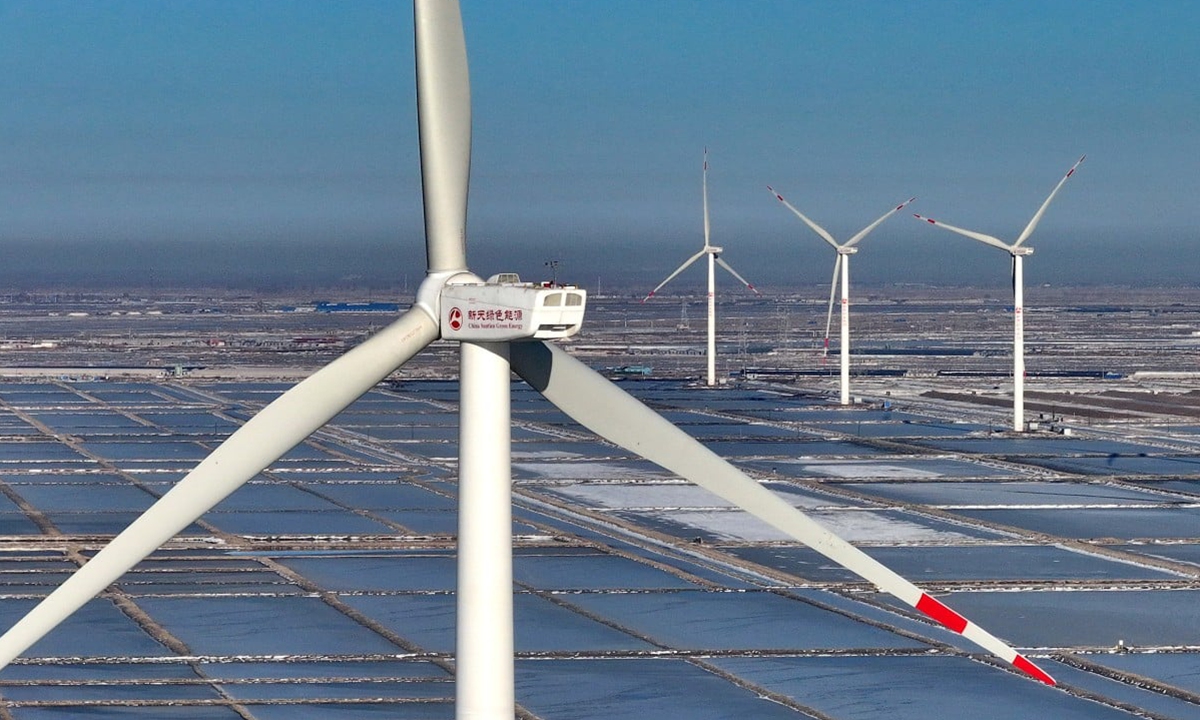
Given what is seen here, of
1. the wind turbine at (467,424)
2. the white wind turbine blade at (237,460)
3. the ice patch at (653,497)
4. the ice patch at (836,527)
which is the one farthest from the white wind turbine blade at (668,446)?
the ice patch at (653,497)

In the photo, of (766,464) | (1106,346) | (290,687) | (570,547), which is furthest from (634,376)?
(290,687)

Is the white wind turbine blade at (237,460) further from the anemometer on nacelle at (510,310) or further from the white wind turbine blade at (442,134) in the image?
the white wind turbine blade at (442,134)

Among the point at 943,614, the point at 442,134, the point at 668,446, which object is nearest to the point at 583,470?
the point at 668,446

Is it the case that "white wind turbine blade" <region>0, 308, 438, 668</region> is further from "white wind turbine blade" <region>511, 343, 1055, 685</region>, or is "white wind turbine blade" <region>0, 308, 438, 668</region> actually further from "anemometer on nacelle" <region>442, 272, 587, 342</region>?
"white wind turbine blade" <region>511, 343, 1055, 685</region>

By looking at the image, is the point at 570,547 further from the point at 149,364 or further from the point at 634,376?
the point at 149,364

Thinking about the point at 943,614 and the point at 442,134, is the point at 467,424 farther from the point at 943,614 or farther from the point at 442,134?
the point at 943,614
